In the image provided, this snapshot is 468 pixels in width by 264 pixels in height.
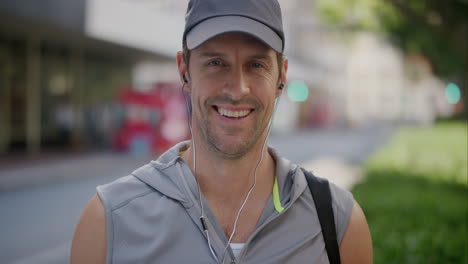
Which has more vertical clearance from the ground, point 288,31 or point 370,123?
point 288,31

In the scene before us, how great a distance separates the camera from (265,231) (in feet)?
5.95

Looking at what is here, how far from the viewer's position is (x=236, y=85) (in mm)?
1825

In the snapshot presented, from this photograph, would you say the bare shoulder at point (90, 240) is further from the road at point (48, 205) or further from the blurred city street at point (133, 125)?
the road at point (48, 205)

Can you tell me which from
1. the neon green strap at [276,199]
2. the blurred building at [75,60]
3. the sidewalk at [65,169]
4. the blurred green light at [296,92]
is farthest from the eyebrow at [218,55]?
the blurred green light at [296,92]

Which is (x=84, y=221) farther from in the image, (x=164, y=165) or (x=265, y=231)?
(x=265, y=231)

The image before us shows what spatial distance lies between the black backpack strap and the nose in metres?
0.48

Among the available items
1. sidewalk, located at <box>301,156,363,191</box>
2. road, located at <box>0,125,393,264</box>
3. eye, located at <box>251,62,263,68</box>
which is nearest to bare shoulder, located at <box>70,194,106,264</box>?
eye, located at <box>251,62,263,68</box>

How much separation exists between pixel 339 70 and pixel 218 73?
54.0 metres

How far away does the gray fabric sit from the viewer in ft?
5.60

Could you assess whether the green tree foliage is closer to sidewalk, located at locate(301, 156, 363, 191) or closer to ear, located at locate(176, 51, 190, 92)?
sidewalk, located at locate(301, 156, 363, 191)

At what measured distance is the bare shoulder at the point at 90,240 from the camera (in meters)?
1.71

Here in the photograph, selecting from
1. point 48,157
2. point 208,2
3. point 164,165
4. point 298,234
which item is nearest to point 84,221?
point 164,165

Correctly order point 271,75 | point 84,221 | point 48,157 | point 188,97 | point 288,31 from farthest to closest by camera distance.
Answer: point 288,31 → point 48,157 → point 188,97 → point 271,75 → point 84,221

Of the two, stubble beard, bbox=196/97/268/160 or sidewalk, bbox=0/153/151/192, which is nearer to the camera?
stubble beard, bbox=196/97/268/160
